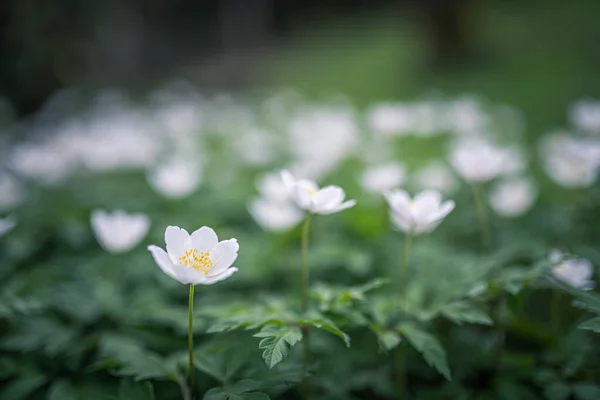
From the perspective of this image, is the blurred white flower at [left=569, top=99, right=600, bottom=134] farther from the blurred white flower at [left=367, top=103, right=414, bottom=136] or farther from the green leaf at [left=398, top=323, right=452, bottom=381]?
the green leaf at [left=398, top=323, right=452, bottom=381]

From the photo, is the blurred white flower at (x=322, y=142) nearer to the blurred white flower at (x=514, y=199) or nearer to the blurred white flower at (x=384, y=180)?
the blurred white flower at (x=384, y=180)

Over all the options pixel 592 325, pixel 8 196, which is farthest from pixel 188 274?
pixel 8 196

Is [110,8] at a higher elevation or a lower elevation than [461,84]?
higher

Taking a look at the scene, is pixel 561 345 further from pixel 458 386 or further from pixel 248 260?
pixel 248 260

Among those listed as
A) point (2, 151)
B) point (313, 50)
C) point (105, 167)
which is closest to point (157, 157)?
point (105, 167)

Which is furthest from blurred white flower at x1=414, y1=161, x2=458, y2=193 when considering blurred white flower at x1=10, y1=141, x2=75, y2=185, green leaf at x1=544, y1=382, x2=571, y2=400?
blurred white flower at x1=10, y1=141, x2=75, y2=185
